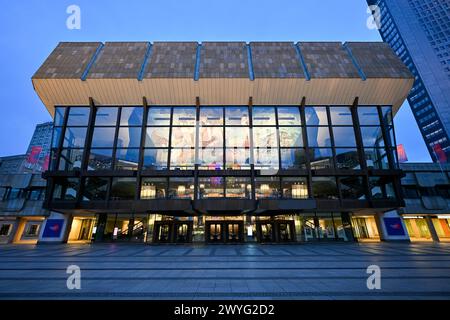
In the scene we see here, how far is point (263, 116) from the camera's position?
26172 millimetres

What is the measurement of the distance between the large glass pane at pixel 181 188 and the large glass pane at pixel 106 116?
34.1ft

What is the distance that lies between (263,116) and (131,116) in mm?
15977

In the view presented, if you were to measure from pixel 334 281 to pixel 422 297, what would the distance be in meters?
2.41

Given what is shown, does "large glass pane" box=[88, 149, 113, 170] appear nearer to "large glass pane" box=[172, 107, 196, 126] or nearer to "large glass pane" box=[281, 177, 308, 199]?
"large glass pane" box=[172, 107, 196, 126]

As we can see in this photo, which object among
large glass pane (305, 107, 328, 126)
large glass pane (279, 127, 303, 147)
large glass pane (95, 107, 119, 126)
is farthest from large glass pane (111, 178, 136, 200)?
large glass pane (305, 107, 328, 126)

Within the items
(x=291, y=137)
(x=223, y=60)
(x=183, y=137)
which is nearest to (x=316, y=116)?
(x=291, y=137)

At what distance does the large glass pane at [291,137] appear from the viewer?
82.2 ft

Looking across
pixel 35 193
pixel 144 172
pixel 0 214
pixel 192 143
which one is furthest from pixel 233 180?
pixel 0 214

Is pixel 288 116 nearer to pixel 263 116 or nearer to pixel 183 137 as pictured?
pixel 263 116

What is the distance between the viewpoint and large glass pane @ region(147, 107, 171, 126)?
2594cm

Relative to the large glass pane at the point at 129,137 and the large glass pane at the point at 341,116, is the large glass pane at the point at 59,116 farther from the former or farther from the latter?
the large glass pane at the point at 341,116

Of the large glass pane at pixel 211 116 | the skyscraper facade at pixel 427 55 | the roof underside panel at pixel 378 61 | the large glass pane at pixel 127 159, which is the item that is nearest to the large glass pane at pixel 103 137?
the large glass pane at pixel 127 159
